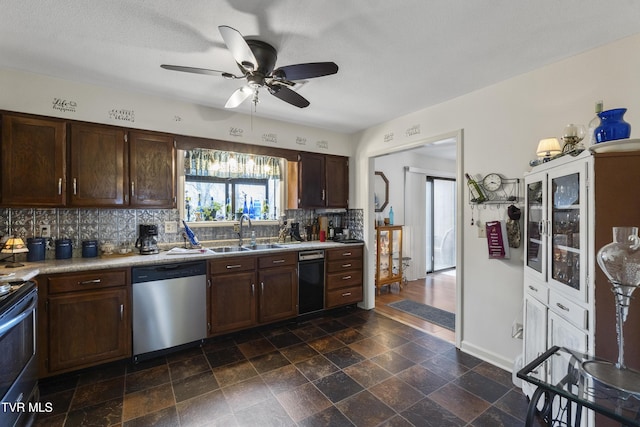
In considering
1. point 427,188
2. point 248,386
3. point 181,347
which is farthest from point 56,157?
point 427,188

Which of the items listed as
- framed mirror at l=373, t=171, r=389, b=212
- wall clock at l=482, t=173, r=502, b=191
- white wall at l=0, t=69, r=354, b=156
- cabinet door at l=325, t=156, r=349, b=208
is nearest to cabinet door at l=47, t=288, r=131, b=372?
white wall at l=0, t=69, r=354, b=156

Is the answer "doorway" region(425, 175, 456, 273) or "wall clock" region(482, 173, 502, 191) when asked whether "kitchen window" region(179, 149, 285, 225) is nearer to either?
"wall clock" region(482, 173, 502, 191)

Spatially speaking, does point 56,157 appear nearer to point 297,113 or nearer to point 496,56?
point 297,113

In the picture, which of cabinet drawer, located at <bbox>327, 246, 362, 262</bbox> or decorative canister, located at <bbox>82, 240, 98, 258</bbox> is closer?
decorative canister, located at <bbox>82, 240, 98, 258</bbox>

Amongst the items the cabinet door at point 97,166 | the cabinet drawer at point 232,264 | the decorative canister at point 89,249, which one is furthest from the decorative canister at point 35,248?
the cabinet drawer at point 232,264

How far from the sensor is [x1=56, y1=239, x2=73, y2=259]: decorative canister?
2559 millimetres

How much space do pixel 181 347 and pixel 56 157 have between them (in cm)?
204

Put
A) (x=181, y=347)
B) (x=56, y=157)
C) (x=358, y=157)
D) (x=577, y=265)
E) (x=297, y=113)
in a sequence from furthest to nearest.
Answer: (x=358, y=157), (x=297, y=113), (x=181, y=347), (x=56, y=157), (x=577, y=265)

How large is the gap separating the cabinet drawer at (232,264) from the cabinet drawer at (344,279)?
110 centimetres

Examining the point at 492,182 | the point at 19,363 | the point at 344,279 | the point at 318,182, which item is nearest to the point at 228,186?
the point at 318,182

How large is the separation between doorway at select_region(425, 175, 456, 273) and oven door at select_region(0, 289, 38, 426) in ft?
18.8

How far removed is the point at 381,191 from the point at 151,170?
11.7 ft

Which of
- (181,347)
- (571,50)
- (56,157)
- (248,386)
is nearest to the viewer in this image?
(571,50)

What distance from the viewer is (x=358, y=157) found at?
415cm
